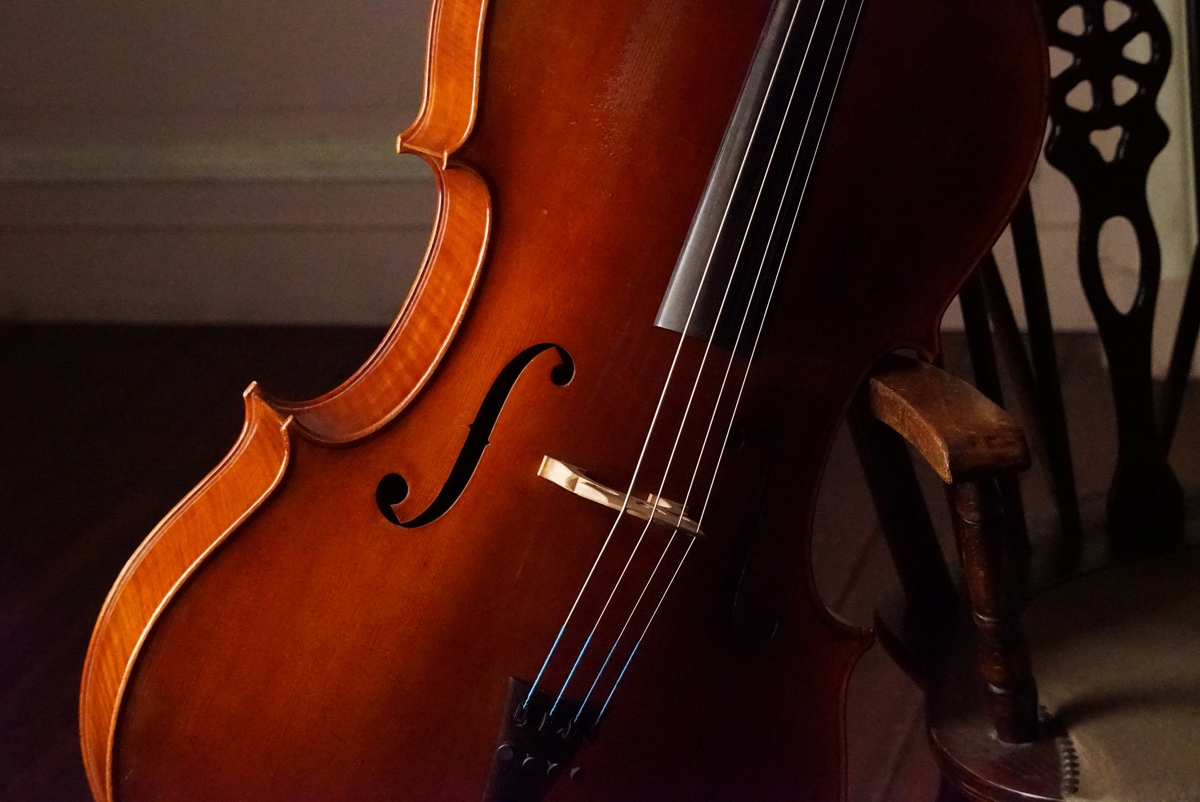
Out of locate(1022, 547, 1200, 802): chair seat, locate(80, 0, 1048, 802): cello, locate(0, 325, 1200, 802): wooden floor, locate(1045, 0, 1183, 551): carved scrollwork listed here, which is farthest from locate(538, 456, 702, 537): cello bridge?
locate(0, 325, 1200, 802): wooden floor

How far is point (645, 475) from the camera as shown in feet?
2.23

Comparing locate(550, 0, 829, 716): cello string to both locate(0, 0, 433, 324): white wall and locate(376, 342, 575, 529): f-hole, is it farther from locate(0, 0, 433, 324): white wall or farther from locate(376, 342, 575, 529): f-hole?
locate(0, 0, 433, 324): white wall

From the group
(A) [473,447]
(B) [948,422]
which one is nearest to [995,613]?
(B) [948,422]

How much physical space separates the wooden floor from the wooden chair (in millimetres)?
280

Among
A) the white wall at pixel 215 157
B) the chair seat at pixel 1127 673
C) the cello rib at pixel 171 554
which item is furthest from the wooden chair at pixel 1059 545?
the white wall at pixel 215 157

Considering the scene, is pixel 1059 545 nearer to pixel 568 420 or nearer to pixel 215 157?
pixel 568 420

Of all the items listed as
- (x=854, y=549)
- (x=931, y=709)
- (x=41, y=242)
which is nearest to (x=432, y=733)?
(x=931, y=709)

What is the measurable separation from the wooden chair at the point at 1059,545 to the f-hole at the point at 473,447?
0.78 ft

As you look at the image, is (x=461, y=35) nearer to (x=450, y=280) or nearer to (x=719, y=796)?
(x=450, y=280)

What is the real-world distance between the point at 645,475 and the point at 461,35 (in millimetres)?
307

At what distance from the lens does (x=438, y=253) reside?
2.18 feet

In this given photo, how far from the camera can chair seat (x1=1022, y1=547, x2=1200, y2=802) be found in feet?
2.26

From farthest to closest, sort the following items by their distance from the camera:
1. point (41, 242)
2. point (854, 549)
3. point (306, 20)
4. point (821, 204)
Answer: point (41, 242) < point (306, 20) < point (854, 549) < point (821, 204)

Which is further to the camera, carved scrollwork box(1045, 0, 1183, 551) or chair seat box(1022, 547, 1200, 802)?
carved scrollwork box(1045, 0, 1183, 551)
